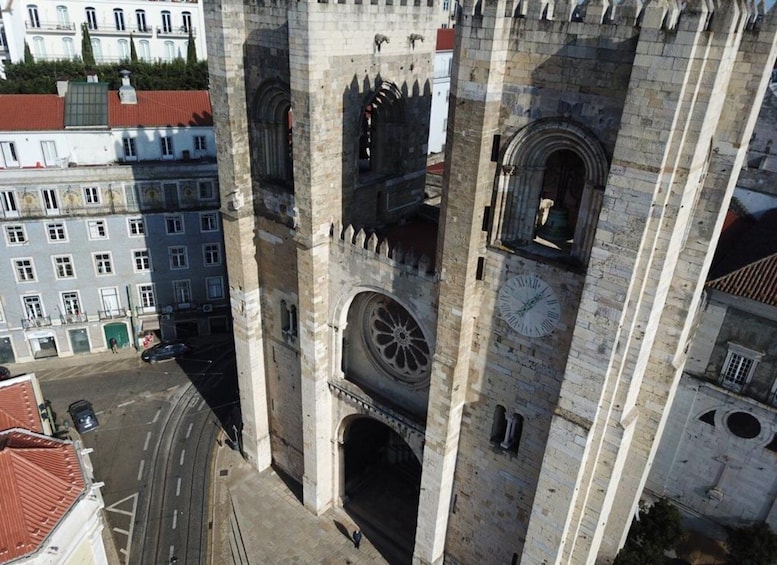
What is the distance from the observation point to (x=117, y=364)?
162ft

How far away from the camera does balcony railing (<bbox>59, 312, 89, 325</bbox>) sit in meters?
47.8

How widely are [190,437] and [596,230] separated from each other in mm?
32651

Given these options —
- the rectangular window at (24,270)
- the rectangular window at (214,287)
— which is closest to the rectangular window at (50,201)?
the rectangular window at (24,270)

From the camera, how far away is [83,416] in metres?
42.4

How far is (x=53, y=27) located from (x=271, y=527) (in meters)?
67.7

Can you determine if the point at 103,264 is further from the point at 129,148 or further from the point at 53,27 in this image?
the point at 53,27

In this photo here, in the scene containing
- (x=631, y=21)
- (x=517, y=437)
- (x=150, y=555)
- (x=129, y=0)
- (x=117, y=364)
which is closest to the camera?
(x=631, y=21)

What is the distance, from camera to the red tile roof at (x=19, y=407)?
27703 millimetres

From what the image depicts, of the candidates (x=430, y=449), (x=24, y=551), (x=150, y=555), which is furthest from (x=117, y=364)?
(x=430, y=449)

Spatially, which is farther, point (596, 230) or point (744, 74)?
point (596, 230)

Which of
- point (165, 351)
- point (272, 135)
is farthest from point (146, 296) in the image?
point (272, 135)

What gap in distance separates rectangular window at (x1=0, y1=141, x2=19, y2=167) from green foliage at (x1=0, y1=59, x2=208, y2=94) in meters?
19.9

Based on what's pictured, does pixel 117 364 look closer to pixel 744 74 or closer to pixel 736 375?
pixel 736 375

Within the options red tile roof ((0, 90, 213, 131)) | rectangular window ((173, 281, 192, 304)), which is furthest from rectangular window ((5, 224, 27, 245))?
rectangular window ((173, 281, 192, 304))
